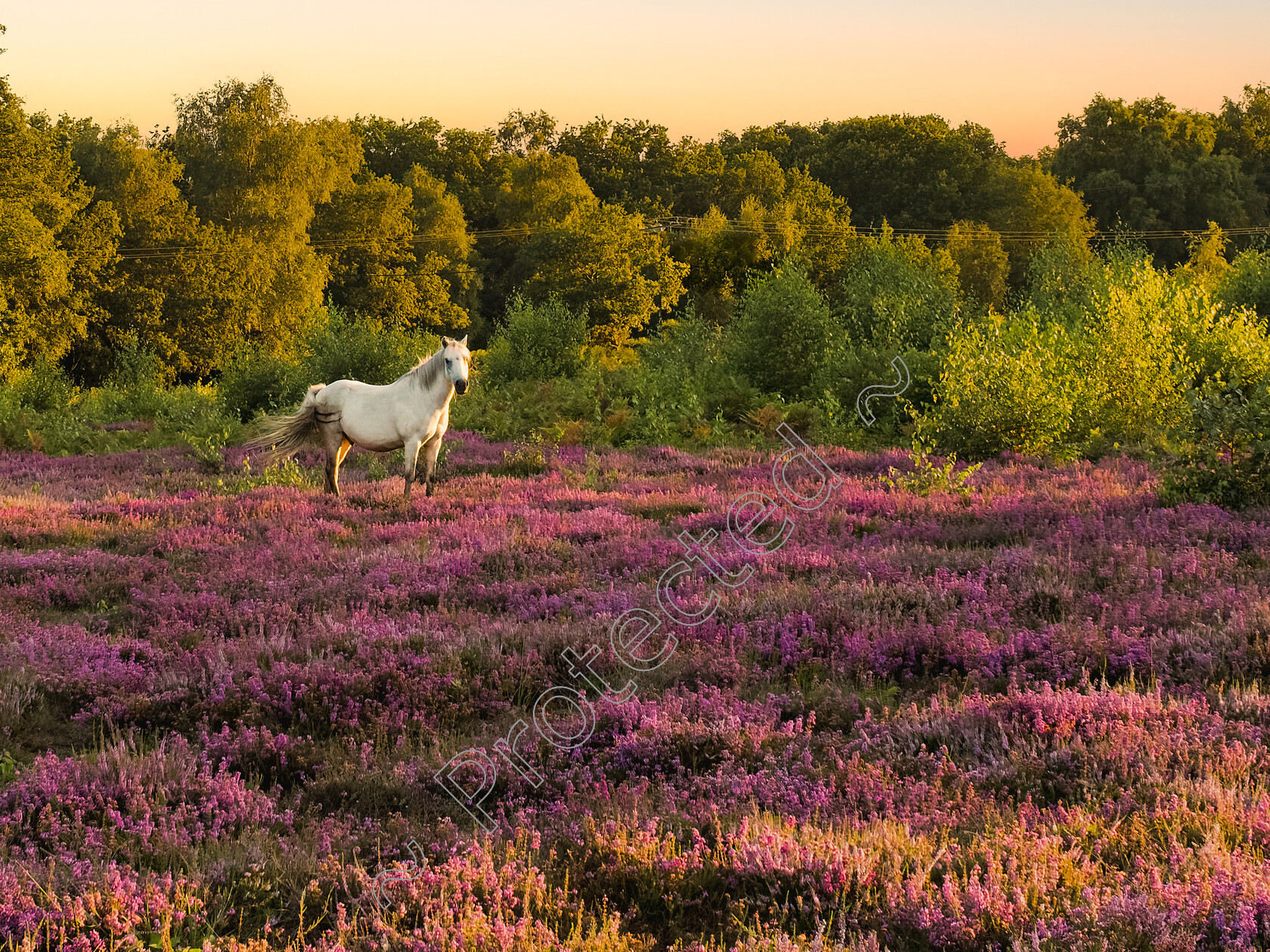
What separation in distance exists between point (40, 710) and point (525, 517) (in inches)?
227

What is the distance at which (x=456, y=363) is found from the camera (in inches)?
442

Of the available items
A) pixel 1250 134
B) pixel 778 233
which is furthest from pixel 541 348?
pixel 1250 134

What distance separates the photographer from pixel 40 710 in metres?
5.45

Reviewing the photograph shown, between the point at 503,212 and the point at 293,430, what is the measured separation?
225 feet

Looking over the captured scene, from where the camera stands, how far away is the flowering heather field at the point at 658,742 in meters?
3.36

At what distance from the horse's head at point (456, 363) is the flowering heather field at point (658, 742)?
2.22m

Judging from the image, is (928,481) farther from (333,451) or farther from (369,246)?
(369,246)

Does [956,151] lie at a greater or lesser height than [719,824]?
greater

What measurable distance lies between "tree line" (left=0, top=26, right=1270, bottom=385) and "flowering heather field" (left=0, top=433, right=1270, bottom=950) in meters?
20.0

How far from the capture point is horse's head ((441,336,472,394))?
11.2 meters

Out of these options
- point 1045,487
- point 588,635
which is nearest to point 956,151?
point 1045,487

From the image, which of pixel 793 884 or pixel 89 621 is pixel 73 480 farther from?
pixel 793 884

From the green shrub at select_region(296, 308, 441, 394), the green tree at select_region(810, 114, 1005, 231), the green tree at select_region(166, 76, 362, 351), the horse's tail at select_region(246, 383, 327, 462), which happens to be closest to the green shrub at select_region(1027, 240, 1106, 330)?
the horse's tail at select_region(246, 383, 327, 462)

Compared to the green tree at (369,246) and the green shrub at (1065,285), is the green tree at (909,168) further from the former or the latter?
the green tree at (369,246)
